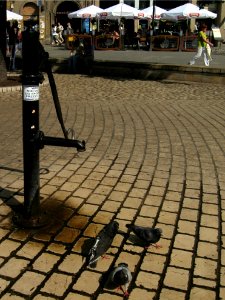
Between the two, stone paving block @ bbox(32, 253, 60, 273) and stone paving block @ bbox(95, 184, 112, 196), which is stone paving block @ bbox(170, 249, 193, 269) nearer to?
stone paving block @ bbox(32, 253, 60, 273)

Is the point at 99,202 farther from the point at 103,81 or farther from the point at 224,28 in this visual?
the point at 224,28

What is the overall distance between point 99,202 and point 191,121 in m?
3.94

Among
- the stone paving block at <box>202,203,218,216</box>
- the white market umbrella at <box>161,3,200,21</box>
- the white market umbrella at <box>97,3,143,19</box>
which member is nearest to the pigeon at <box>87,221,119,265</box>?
the stone paving block at <box>202,203,218,216</box>

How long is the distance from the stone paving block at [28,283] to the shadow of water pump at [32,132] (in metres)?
0.65

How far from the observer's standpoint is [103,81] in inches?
483

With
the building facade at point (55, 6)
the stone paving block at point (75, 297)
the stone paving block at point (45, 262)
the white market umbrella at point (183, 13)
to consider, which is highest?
the building facade at point (55, 6)

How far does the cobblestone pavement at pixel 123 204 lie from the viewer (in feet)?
8.72

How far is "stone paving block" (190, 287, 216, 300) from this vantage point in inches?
99.8

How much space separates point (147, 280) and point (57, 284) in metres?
0.61

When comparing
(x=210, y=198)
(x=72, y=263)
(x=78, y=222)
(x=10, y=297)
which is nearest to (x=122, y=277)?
(x=72, y=263)

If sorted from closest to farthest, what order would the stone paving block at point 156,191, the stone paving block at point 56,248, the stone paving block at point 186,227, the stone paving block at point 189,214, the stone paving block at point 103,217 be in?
the stone paving block at point 56,248 → the stone paving block at point 186,227 → the stone paving block at point 103,217 → the stone paving block at point 189,214 → the stone paving block at point 156,191

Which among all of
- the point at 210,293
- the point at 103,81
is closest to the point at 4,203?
the point at 210,293

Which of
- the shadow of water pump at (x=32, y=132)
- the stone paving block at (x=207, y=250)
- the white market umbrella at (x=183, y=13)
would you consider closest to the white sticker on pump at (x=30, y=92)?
the shadow of water pump at (x=32, y=132)

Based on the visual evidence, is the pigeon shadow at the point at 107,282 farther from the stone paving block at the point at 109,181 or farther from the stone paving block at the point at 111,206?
the stone paving block at the point at 109,181
